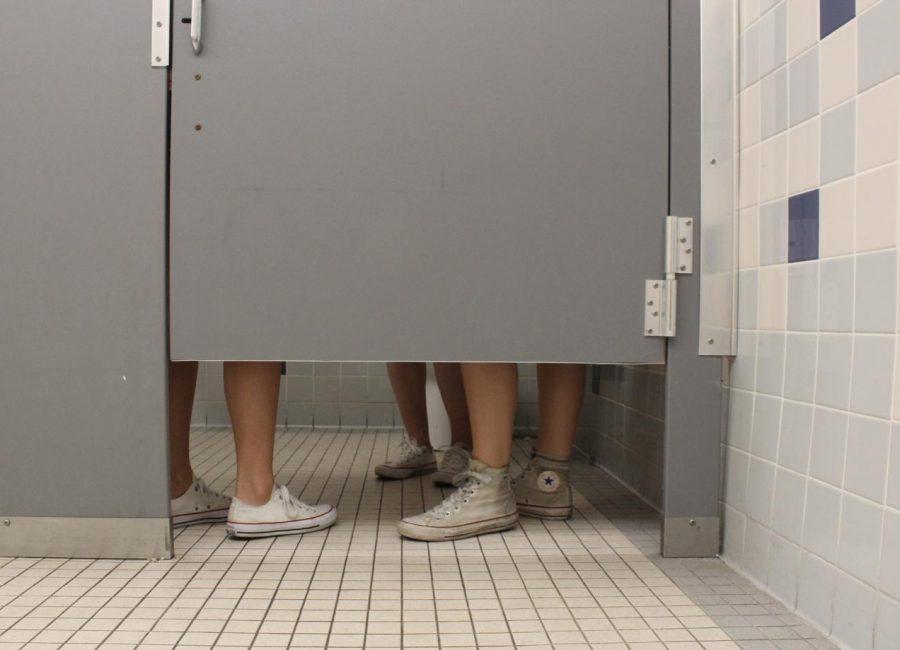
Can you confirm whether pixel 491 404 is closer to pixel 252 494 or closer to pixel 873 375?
pixel 252 494

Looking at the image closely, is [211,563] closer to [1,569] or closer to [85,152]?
[1,569]

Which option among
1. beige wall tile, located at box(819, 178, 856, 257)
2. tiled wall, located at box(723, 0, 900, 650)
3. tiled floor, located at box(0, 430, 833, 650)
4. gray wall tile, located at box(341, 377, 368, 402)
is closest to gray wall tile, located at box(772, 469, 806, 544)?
tiled wall, located at box(723, 0, 900, 650)

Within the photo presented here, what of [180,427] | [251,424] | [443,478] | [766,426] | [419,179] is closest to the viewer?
[766,426]

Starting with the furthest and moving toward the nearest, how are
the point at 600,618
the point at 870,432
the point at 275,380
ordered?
the point at 275,380 < the point at 600,618 < the point at 870,432

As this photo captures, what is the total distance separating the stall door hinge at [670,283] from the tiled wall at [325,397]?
1.53 metres

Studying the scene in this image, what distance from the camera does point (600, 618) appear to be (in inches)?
44.8

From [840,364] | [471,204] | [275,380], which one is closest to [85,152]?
[275,380]

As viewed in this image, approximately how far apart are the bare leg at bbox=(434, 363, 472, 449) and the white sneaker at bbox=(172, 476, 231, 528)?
1.98ft

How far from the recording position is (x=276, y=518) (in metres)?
1.52

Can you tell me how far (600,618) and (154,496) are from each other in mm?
712

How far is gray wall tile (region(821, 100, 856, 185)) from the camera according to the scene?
1.05 m

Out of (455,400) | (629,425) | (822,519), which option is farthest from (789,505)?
(455,400)

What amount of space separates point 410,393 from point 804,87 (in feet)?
3.85

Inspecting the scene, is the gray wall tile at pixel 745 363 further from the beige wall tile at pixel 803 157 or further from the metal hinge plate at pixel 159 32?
the metal hinge plate at pixel 159 32
